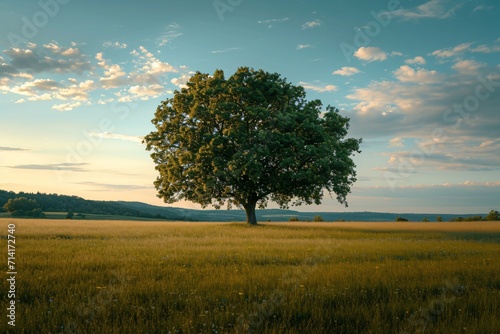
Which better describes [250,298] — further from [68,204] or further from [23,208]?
[68,204]

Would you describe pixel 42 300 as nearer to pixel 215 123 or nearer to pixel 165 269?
pixel 165 269

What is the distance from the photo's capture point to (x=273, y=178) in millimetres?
38344

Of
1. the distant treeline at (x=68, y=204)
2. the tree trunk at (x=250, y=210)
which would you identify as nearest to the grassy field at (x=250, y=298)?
the tree trunk at (x=250, y=210)

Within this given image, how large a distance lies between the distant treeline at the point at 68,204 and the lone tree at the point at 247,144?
70.5 m

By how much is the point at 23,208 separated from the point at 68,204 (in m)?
19.6

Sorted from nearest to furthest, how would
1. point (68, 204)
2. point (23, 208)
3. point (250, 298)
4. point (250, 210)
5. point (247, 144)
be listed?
point (250, 298), point (247, 144), point (250, 210), point (23, 208), point (68, 204)

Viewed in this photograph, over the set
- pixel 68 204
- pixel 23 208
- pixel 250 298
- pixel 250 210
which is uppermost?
pixel 68 204

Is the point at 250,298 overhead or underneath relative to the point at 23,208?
underneath

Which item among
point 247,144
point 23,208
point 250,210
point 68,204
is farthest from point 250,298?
point 68,204

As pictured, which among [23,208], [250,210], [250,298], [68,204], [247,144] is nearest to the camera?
[250,298]

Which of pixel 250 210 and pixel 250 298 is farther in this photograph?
pixel 250 210

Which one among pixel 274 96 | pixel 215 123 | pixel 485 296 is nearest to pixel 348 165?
pixel 274 96

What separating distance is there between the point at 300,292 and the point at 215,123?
113ft

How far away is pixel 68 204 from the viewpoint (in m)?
109
